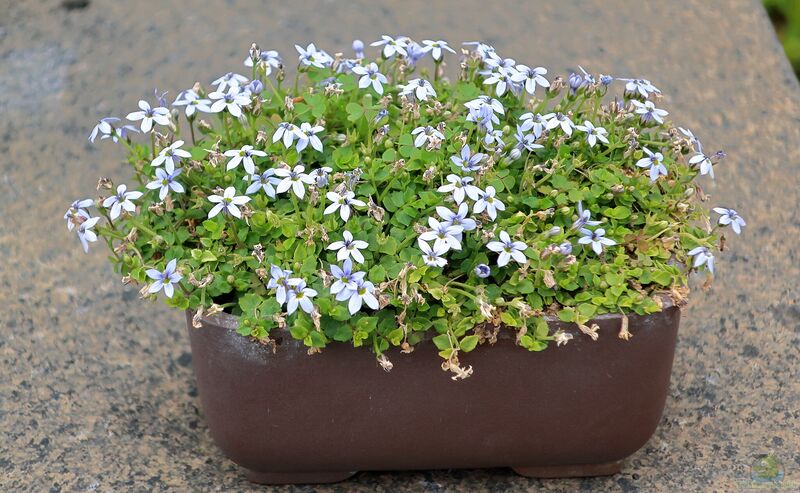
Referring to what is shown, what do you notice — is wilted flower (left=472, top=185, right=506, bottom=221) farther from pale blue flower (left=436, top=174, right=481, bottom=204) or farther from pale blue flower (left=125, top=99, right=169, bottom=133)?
pale blue flower (left=125, top=99, right=169, bottom=133)

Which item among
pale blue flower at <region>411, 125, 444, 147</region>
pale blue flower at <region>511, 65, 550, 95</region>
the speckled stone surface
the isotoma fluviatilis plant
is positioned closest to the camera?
the isotoma fluviatilis plant

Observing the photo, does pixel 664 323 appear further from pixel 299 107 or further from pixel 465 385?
pixel 299 107

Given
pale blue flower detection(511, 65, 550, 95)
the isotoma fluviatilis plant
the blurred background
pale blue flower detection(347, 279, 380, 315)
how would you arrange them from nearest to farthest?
pale blue flower detection(347, 279, 380, 315), the isotoma fluviatilis plant, pale blue flower detection(511, 65, 550, 95), the blurred background

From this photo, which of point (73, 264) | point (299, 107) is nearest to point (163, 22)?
point (73, 264)

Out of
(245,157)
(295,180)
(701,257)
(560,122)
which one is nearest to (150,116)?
(245,157)

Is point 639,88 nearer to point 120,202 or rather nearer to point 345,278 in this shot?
point 345,278

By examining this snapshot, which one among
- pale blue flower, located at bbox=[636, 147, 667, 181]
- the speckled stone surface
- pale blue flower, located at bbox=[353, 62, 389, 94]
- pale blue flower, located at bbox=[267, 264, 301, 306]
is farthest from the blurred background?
pale blue flower, located at bbox=[267, 264, 301, 306]

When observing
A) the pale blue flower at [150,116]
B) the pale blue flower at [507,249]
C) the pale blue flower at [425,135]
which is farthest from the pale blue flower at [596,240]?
the pale blue flower at [150,116]
